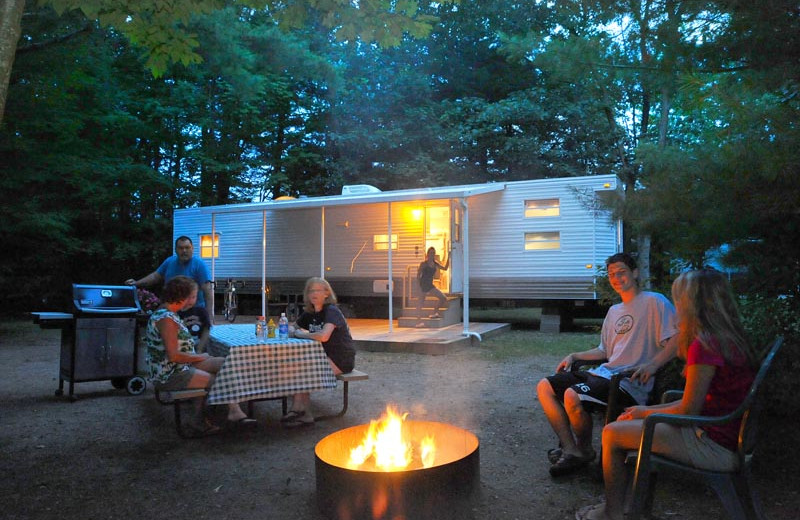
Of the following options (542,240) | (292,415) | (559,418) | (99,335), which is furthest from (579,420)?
(542,240)

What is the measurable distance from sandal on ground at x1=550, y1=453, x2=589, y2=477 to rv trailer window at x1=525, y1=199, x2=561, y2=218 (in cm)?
817

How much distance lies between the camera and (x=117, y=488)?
326 cm

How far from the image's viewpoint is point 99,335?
5559mm

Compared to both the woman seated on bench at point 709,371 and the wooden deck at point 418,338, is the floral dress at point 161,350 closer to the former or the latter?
the woman seated on bench at point 709,371

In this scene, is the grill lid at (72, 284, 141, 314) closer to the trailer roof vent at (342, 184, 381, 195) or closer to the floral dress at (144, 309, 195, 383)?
the floral dress at (144, 309, 195, 383)

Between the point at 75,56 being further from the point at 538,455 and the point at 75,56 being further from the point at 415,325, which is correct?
the point at 538,455

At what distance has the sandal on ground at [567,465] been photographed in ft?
10.9

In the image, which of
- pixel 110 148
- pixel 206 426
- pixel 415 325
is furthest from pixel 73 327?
pixel 110 148

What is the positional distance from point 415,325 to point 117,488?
7.94 meters

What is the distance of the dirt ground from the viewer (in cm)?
298

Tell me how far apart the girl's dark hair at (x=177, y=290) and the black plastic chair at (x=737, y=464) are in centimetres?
303

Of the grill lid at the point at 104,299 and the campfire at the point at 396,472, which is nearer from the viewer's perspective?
the campfire at the point at 396,472

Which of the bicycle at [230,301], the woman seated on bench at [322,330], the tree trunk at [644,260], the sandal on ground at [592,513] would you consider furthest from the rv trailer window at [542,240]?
the sandal on ground at [592,513]

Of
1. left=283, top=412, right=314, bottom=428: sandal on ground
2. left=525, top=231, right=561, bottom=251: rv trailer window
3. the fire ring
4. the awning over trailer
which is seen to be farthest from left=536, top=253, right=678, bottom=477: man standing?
left=525, top=231, right=561, bottom=251: rv trailer window
